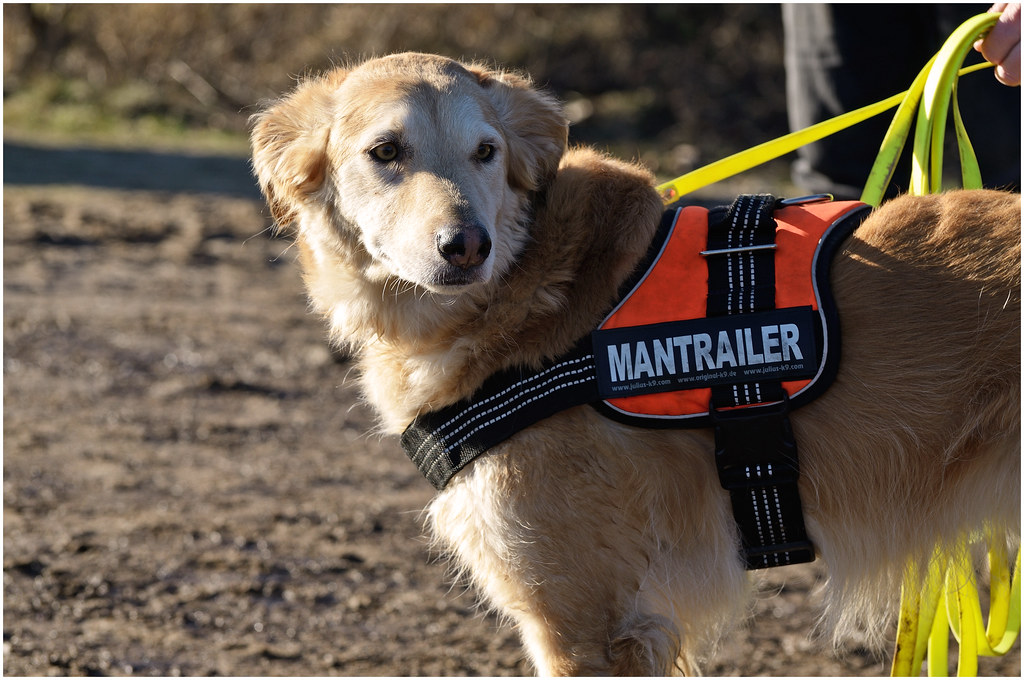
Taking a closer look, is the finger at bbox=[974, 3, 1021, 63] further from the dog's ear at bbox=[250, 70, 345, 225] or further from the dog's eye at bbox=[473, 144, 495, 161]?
the dog's ear at bbox=[250, 70, 345, 225]

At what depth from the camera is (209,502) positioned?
4105 millimetres

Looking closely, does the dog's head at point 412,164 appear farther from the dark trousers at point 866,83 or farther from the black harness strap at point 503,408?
the dark trousers at point 866,83

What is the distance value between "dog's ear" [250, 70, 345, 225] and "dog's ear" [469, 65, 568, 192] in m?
0.40

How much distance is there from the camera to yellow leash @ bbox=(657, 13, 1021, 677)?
2.53 metres

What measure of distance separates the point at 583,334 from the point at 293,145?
0.87 metres

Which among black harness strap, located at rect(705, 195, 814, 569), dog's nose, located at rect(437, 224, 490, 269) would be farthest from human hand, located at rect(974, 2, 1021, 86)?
dog's nose, located at rect(437, 224, 490, 269)

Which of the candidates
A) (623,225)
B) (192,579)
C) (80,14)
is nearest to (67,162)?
(80,14)

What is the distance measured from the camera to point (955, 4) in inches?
118

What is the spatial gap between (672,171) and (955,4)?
616 cm

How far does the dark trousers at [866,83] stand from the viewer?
→ 3121 millimetres

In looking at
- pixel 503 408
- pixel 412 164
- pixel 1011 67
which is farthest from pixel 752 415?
pixel 1011 67

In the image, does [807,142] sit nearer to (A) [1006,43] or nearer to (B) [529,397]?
(A) [1006,43]

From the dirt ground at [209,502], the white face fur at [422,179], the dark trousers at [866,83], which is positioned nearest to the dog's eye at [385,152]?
the white face fur at [422,179]

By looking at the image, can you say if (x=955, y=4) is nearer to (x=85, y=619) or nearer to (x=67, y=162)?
(x=85, y=619)
